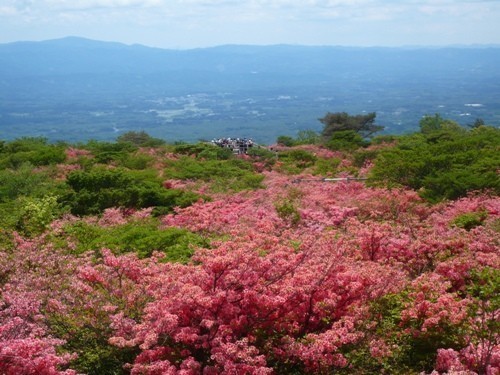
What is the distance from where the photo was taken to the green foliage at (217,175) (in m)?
19.6

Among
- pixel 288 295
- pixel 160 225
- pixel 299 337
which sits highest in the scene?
pixel 288 295

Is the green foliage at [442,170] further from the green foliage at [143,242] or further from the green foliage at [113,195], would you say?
the green foliage at [143,242]

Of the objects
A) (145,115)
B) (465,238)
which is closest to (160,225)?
(465,238)

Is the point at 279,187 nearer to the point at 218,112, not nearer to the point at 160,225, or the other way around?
the point at 160,225

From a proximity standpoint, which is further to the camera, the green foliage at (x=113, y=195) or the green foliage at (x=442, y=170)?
the green foliage at (x=113, y=195)

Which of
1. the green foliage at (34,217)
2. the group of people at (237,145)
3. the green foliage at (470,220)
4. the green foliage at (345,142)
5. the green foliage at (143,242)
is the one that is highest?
the green foliage at (470,220)

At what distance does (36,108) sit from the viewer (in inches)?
7298

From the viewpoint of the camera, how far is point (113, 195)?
1658 cm

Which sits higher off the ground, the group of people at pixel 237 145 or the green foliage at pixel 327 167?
the green foliage at pixel 327 167

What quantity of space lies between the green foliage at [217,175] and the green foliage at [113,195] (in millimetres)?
2486

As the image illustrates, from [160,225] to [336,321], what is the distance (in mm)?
8550

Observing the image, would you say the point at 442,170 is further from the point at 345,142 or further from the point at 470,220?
the point at 345,142

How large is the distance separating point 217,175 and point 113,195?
21.0 feet

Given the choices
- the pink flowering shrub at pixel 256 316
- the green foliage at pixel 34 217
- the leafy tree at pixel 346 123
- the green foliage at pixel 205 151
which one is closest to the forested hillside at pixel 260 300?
the pink flowering shrub at pixel 256 316
